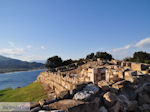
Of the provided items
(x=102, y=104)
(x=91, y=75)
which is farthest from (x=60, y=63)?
(x=102, y=104)

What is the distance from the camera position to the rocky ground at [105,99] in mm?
2941

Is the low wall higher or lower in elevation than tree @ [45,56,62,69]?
lower

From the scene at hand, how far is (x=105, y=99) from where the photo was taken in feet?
11.4

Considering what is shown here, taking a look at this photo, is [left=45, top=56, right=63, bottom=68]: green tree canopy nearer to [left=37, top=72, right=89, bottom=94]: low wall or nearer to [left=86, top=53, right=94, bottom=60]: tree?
[left=86, top=53, right=94, bottom=60]: tree

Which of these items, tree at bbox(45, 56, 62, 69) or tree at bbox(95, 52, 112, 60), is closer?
tree at bbox(45, 56, 62, 69)

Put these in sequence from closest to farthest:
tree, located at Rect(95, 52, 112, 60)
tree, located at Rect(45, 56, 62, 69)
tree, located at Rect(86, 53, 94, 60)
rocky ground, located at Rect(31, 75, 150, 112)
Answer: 1. rocky ground, located at Rect(31, 75, 150, 112)
2. tree, located at Rect(45, 56, 62, 69)
3. tree, located at Rect(95, 52, 112, 60)
4. tree, located at Rect(86, 53, 94, 60)

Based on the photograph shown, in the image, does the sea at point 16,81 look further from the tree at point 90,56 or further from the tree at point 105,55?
the tree at point 105,55

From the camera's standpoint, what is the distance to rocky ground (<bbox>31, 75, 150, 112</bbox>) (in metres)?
2.94

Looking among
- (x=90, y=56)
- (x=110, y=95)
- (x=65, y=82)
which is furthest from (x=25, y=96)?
(x=90, y=56)

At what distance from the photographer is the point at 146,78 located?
18.2ft

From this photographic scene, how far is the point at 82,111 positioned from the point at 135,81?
10.8ft

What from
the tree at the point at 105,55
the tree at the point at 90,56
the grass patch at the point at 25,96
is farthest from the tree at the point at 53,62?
the grass patch at the point at 25,96

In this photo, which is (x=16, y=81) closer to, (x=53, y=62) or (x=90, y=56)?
(x=53, y=62)

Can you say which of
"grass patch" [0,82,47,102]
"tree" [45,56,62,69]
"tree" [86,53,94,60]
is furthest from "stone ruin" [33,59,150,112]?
"tree" [86,53,94,60]
